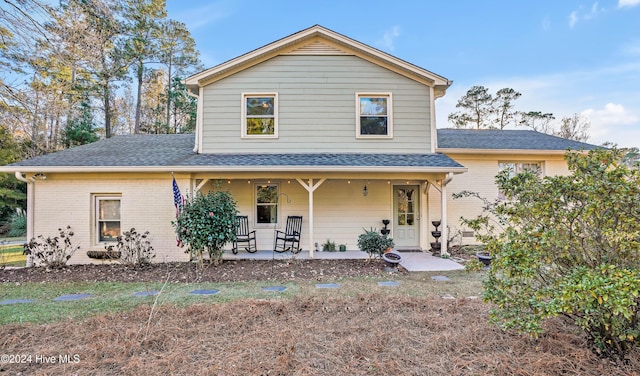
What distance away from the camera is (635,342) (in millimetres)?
2443

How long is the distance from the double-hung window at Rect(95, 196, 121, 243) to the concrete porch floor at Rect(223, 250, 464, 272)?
2.82 meters

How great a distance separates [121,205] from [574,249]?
8.67 m

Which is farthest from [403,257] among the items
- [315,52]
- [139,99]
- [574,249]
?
[139,99]

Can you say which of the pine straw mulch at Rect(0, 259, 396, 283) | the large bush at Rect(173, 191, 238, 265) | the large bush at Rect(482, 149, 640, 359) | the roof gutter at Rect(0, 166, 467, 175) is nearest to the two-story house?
the roof gutter at Rect(0, 166, 467, 175)

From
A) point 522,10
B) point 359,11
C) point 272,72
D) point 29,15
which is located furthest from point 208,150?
point 522,10

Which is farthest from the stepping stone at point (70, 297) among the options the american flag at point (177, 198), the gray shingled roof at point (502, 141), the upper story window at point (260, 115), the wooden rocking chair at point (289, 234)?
the gray shingled roof at point (502, 141)

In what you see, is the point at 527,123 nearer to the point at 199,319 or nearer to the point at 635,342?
the point at 635,342

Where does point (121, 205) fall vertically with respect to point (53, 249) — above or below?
above

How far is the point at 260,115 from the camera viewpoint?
28.2 feet

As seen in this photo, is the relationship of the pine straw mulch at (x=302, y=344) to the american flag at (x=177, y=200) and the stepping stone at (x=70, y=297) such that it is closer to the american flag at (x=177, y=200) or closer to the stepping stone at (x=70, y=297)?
the stepping stone at (x=70, y=297)

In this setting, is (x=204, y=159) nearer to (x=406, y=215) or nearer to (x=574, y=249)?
(x=406, y=215)

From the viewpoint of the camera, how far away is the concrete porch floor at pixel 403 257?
6.80 m

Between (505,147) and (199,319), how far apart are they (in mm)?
9345

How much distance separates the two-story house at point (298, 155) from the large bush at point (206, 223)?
3.42ft
